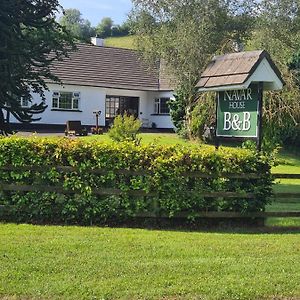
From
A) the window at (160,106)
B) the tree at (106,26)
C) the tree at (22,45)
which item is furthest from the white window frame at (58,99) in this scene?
the tree at (106,26)

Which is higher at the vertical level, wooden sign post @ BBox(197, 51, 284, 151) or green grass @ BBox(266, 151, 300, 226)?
wooden sign post @ BBox(197, 51, 284, 151)

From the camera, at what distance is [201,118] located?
3484cm

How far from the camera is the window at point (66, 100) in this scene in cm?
4260

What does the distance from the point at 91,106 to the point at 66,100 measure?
1.98 metres

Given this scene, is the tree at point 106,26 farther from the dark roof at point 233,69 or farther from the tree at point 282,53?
the dark roof at point 233,69

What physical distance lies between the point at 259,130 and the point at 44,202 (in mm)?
4200

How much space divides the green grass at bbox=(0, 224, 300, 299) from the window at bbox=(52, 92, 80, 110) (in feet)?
109

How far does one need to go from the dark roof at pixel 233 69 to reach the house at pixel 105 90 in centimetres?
3019

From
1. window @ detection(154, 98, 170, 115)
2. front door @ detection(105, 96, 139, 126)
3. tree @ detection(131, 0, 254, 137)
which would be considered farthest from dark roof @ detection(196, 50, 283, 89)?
window @ detection(154, 98, 170, 115)

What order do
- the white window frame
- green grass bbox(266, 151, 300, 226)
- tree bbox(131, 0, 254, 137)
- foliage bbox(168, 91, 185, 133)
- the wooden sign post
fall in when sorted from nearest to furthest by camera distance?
the wooden sign post < green grass bbox(266, 151, 300, 226) < tree bbox(131, 0, 254, 137) < foliage bbox(168, 91, 185, 133) < the white window frame

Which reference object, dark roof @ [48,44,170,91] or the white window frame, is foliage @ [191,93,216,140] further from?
the white window frame

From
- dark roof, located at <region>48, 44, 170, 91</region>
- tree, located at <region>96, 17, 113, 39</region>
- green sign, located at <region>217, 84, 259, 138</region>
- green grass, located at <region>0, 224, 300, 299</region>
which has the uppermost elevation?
tree, located at <region>96, 17, 113, 39</region>

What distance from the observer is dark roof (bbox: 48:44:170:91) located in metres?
43.9

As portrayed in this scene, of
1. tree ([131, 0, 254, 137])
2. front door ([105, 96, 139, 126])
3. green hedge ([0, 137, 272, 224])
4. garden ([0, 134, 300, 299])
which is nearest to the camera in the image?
garden ([0, 134, 300, 299])
